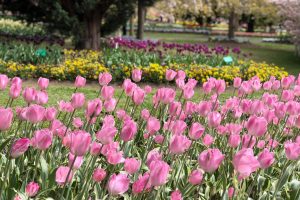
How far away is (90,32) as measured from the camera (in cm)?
1738

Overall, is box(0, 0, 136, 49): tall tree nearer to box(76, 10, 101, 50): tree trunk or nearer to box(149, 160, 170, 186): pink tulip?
box(76, 10, 101, 50): tree trunk

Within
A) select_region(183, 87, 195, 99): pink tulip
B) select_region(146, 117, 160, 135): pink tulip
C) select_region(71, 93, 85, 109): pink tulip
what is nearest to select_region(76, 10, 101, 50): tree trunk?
select_region(183, 87, 195, 99): pink tulip

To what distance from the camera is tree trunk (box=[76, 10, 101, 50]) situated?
1716cm

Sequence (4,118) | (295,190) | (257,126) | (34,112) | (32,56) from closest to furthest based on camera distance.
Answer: (4,118) < (34,112) < (257,126) < (295,190) < (32,56)

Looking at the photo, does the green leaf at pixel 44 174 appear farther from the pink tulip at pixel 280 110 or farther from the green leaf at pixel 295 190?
the pink tulip at pixel 280 110

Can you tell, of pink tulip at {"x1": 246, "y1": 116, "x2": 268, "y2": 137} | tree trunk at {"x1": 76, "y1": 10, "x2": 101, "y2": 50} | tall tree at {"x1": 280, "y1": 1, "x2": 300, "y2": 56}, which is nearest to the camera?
pink tulip at {"x1": 246, "y1": 116, "x2": 268, "y2": 137}

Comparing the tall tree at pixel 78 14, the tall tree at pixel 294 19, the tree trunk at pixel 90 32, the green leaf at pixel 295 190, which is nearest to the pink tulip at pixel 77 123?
the green leaf at pixel 295 190

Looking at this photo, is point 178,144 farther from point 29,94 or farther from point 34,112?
point 29,94

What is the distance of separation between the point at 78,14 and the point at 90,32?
0.76 meters

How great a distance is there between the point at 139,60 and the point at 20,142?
10.4 metres

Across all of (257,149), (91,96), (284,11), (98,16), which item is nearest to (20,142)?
(257,149)

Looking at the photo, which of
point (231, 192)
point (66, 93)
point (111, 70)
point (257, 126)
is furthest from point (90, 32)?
point (231, 192)

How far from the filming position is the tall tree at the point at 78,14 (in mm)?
16297

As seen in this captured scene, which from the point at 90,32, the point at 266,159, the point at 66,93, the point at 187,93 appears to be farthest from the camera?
the point at 90,32
